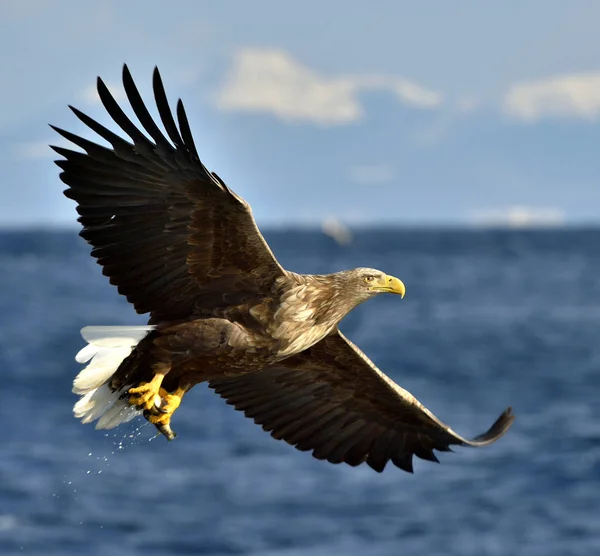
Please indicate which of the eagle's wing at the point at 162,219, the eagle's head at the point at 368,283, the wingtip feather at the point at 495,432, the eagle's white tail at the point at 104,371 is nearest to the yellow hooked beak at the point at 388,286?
the eagle's head at the point at 368,283

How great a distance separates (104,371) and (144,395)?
357mm

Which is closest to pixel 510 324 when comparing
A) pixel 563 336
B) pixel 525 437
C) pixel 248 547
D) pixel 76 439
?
pixel 563 336

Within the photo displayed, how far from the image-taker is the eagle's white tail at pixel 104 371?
26.3 feet

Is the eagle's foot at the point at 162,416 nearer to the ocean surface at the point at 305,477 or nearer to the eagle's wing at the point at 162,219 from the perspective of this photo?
the eagle's wing at the point at 162,219

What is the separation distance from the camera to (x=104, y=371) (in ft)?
26.5

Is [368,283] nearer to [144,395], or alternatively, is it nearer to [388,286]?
[388,286]

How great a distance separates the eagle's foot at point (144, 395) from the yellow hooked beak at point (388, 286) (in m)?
1.54

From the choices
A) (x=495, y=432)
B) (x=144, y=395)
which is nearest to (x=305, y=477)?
(x=495, y=432)

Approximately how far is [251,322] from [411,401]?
1.76 meters

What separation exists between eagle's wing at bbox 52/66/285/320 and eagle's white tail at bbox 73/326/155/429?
0.23 metres

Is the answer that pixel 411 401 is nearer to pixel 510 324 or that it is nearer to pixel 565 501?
pixel 565 501

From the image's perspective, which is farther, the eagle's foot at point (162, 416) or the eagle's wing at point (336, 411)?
the eagle's wing at point (336, 411)

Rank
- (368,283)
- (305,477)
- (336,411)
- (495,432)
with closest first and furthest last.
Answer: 1. (368,283)
2. (495,432)
3. (336,411)
4. (305,477)

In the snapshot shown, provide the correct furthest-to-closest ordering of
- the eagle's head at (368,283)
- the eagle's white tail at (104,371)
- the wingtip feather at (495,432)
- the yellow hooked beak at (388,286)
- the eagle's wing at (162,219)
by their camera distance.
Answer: the wingtip feather at (495,432) → the yellow hooked beak at (388,286) → the eagle's head at (368,283) → the eagle's white tail at (104,371) → the eagle's wing at (162,219)
